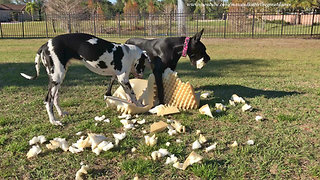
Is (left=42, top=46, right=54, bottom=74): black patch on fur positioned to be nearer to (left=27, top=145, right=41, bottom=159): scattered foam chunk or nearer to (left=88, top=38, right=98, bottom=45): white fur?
(left=88, top=38, right=98, bottom=45): white fur

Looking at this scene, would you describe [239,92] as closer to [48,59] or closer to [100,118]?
[100,118]

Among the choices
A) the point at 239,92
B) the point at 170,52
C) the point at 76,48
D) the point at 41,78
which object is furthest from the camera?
the point at 41,78

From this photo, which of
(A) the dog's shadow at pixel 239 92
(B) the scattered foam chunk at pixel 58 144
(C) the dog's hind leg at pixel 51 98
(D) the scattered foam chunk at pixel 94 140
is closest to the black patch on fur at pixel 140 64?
(C) the dog's hind leg at pixel 51 98

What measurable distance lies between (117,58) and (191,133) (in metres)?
1.71

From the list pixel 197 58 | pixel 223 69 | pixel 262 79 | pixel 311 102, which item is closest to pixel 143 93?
pixel 197 58

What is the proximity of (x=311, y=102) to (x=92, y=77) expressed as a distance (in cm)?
564

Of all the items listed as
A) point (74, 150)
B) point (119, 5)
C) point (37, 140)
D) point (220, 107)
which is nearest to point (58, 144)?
point (74, 150)

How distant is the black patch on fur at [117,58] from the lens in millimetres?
4320

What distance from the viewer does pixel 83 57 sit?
4.14 meters

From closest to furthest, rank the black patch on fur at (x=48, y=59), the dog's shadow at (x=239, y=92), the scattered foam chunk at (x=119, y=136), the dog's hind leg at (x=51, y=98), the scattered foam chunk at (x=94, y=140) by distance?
1. the scattered foam chunk at (x=94, y=140)
2. the scattered foam chunk at (x=119, y=136)
3. the black patch on fur at (x=48, y=59)
4. the dog's hind leg at (x=51, y=98)
5. the dog's shadow at (x=239, y=92)

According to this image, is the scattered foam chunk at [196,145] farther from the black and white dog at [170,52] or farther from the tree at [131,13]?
the tree at [131,13]

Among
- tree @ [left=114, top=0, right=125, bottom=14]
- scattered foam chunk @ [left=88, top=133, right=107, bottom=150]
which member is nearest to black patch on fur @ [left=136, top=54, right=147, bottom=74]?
scattered foam chunk @ [left=88, top=133, right=107, bottom=150]

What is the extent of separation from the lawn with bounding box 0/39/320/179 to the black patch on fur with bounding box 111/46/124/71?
2.84ft

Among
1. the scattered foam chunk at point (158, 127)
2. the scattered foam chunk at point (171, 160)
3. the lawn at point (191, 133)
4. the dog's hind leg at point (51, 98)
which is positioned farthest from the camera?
the dog's hind leg at point (51, 98)
